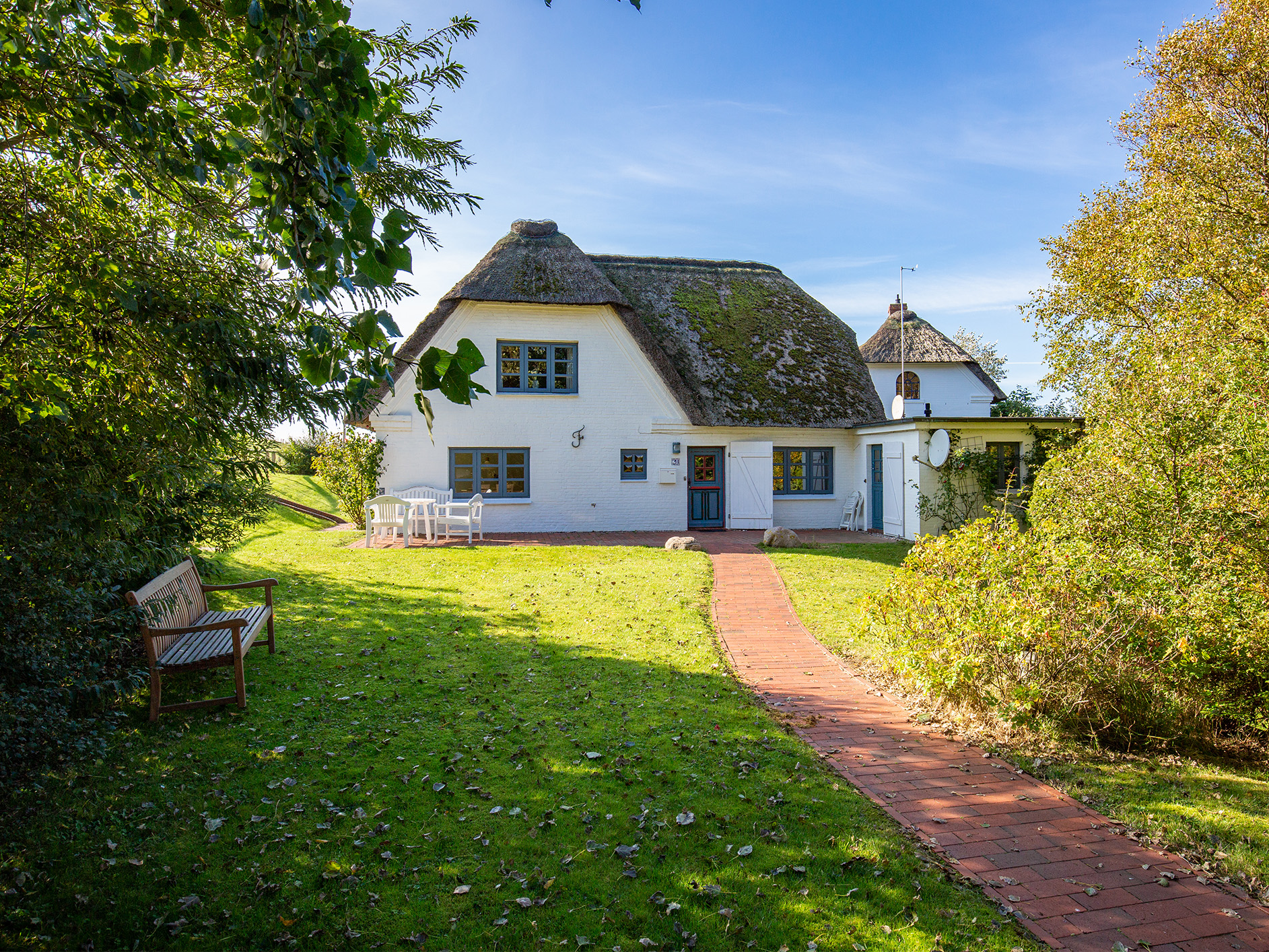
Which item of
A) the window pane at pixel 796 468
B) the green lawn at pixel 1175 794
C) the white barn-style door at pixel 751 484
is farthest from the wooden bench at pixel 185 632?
the window pane at pixel 796 468

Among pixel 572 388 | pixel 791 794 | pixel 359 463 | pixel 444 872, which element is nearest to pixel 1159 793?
pixel 791 794

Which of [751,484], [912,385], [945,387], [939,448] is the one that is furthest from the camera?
[912,385]

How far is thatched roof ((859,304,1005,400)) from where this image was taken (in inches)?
1220

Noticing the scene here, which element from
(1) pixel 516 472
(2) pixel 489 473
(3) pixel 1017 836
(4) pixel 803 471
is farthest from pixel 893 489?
(3) pixel 1017 836

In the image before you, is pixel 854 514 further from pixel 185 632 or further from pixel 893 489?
pixel 185 632

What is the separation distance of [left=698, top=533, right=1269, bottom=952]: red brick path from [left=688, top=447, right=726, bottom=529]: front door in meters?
11.5

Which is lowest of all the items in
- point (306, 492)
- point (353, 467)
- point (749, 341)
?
point (306, 492)

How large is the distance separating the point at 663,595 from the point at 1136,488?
5.74 metres

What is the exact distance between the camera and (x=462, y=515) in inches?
632

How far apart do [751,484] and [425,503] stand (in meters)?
7.87

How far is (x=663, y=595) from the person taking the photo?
9898mm

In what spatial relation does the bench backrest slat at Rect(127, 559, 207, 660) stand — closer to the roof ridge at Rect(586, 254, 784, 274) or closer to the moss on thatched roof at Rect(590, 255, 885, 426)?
the moss on thatched roof at Rect(590, 255, 885, 426)

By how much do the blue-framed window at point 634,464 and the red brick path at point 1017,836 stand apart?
11.1m

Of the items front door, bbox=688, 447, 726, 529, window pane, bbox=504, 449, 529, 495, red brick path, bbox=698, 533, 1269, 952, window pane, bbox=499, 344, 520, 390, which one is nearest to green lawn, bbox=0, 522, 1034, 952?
red brick path, bbox=698, 533, 1269, 952
